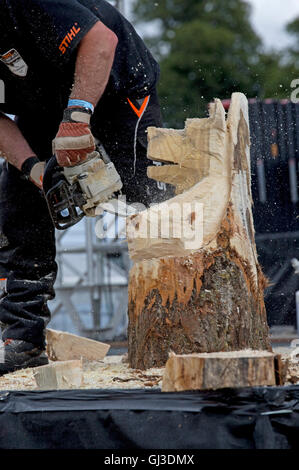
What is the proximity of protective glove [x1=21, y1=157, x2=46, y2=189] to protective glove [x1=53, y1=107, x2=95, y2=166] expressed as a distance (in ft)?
0.63

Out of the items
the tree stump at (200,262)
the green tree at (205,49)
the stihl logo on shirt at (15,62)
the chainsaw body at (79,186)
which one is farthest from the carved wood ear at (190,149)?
the green tree at (205,49)

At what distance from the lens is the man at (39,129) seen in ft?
6.55

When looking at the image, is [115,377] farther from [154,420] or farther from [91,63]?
[91,63]

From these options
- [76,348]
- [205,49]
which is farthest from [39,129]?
[205,49]

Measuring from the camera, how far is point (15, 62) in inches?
81.2

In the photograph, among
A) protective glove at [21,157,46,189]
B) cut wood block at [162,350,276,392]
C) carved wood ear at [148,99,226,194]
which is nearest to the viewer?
cut wood block at [162,350,276,392]

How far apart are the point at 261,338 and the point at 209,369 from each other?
575 mm

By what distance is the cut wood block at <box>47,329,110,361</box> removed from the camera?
7.20ft

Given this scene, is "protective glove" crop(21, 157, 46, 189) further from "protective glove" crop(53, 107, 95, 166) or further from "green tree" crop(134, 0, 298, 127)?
"green tree" crop(134, 0, 298, 127)

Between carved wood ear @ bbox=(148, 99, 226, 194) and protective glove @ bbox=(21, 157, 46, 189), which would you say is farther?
protective glove @ bbox=(21, 157, 46, 189)

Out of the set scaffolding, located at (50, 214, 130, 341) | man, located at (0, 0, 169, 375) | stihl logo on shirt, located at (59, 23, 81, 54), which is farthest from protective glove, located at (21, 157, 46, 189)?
scaffolding, located at (50, 214, 130, 341)

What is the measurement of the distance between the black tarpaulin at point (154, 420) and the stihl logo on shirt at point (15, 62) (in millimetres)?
1234

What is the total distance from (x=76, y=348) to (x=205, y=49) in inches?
632
